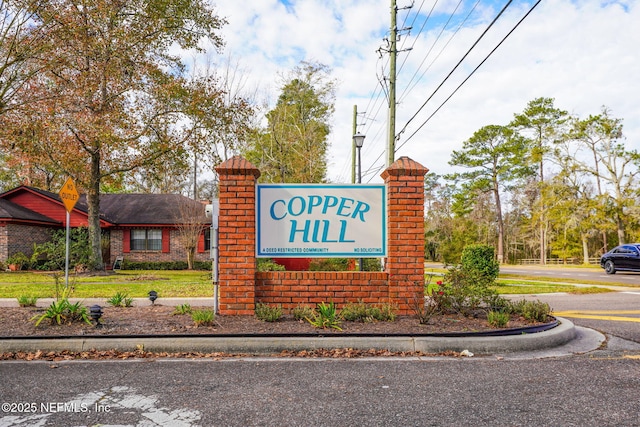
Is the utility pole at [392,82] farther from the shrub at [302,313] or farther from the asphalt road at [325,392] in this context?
the asphalt road at [325,392]

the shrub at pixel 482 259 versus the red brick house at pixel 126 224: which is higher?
the red brick house at pixel 126 224

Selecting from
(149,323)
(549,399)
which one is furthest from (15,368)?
(549,399)

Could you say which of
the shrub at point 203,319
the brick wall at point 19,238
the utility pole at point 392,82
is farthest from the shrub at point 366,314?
the brick wall at point 19,238

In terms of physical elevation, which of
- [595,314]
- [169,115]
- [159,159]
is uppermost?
[169,115]

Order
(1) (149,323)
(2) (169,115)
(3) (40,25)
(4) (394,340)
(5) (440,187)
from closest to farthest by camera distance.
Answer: (4) (394,340)
(1) (149,323)
(3) (40,25)
(2) (169,115)
(5) (440,187)

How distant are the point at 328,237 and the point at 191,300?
460 centimetres

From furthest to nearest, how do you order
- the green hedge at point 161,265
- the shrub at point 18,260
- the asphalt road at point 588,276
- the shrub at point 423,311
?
the green hedge at point 161,265 → the shrub at point 18,260 → the asphalt road at point 588,276 → the shrub at point 423,311

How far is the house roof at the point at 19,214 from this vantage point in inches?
872

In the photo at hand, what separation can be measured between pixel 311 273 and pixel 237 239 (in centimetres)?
127

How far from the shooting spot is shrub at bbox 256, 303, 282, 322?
21.4ft

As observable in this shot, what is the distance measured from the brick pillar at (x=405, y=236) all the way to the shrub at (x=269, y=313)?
5.85 ft

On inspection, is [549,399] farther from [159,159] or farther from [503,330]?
[159,159]

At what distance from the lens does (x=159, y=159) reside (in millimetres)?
20984

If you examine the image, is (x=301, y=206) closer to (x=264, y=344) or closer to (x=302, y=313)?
(x=302, y=313)
